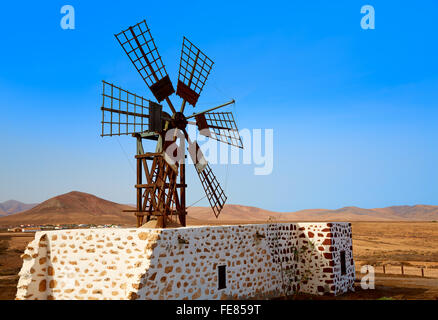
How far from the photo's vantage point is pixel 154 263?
9602 mm

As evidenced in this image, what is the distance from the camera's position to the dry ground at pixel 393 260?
592 inches

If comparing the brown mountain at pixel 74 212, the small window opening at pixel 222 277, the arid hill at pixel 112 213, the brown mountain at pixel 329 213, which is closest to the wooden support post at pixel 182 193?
the small window opening at pixel 222 277

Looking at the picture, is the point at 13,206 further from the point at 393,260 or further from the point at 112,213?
the point at 393,260

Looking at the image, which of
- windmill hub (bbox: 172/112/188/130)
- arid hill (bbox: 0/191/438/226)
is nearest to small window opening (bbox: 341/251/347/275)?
windmill hub (bbox: 172/112/188/130)

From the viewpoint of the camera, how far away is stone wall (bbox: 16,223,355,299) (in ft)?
31.8

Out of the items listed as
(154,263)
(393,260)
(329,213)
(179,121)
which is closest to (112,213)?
(393,260)

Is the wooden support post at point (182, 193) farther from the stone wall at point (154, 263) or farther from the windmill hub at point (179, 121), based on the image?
the stone wall at point (154, 263)

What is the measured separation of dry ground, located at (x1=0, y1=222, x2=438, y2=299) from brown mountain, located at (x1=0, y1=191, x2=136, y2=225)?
32.5 meters

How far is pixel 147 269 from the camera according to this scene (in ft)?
30.9
